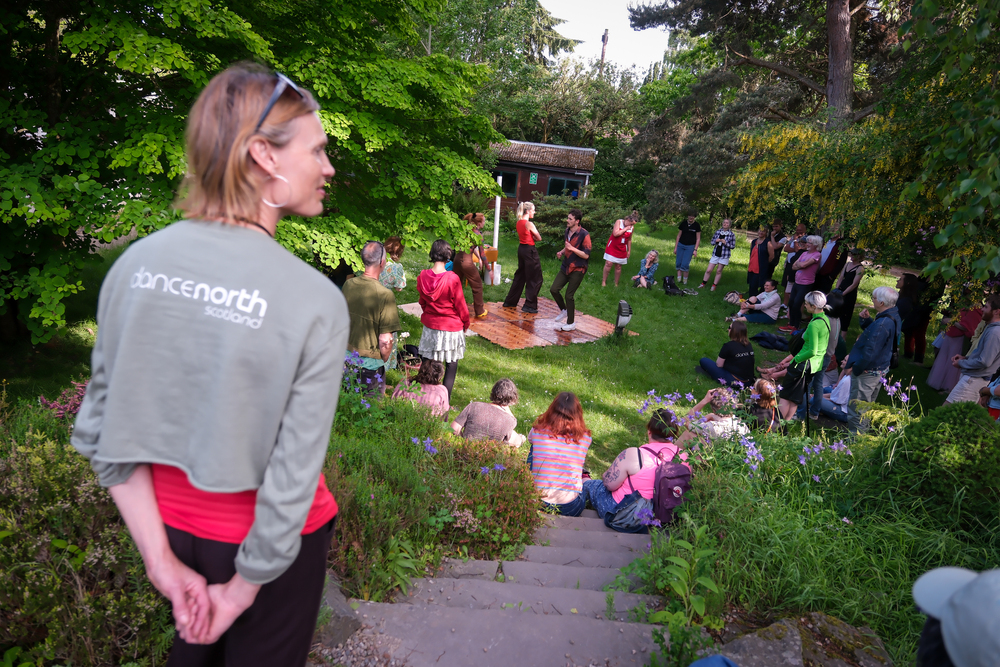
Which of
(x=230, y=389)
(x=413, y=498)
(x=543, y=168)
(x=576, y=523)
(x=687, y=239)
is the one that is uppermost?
(x=230, y=389)

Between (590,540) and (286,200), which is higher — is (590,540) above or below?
below

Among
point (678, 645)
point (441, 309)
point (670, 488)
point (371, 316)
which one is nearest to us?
point (678, 645)

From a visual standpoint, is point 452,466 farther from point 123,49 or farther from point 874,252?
point 874,252

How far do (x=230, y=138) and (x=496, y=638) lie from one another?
230 cm

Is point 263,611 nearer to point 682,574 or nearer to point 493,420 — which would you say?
point 682,574

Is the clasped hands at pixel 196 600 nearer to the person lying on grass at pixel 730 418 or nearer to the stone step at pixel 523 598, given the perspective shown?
the stone step at pixel 523 598

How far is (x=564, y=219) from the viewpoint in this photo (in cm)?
1916

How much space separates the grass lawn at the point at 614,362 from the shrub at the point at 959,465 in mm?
3373

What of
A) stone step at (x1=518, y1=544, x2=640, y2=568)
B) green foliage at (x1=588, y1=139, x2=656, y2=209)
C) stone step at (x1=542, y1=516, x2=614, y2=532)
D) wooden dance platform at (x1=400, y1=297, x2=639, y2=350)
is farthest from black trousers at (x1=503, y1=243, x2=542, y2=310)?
green foliage at (x1=588, y1=139, x2=656, y2=209)

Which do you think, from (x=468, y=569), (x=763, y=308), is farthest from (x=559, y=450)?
(x=763, y=308)

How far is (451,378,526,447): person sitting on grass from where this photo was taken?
5.80 metres

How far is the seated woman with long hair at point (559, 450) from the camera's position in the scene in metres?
5.28

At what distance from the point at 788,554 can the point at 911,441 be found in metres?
1.54

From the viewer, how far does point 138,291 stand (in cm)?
127
